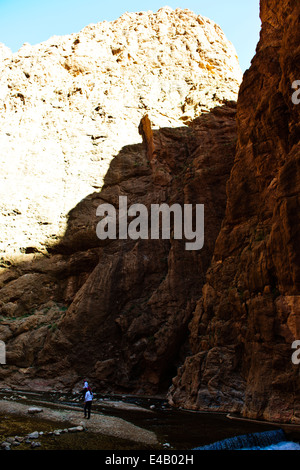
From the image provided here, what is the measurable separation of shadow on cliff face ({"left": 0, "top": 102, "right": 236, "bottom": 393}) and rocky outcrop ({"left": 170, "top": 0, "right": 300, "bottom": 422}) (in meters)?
4.04

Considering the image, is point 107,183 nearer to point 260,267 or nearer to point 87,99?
point 87,99

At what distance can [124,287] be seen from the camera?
89.1 feet

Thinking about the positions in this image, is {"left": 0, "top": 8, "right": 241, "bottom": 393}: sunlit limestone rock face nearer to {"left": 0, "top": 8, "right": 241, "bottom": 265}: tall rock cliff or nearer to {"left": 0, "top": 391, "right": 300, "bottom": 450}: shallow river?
{"left": 0, "top": 8, "right": 241, "bottom": 265}: tall rock cliff

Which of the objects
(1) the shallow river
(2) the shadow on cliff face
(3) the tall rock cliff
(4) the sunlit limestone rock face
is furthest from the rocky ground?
(3) the tall rock cliff

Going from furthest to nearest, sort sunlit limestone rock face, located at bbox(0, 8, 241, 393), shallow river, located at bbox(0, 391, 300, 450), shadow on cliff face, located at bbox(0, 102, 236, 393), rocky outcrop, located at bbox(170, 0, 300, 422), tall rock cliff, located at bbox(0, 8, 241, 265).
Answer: tall rock cliff, located at bbox(0, 8, 241, 265)
sunlit limestone rock face, located at bbox(0, 8, 241, 393)
shadow on cliff face, located at bbox(0, 102, 236, 393)
rocky outcrop, located at bbox(170, 0, 300, 422)
shallow river, located at bbox(0, 391, 300, 450)

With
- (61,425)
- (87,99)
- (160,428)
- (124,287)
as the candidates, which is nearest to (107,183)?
(124,287)

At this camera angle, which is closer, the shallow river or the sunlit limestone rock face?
the shallow river

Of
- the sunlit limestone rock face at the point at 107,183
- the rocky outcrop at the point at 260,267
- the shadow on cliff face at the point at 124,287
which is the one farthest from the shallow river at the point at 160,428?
the sunlit limestone rock face at the point at 107,183

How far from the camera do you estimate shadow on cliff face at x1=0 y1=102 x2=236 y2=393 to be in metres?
24.0

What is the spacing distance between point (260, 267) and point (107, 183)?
2038 cm

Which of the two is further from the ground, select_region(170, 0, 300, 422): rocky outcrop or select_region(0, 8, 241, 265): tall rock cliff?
select_region(0, 8, 241, 265): tall rock cliff

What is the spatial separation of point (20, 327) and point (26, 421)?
14032mm

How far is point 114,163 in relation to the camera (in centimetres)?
3541

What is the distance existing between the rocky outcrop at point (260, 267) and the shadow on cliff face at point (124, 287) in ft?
13.2
